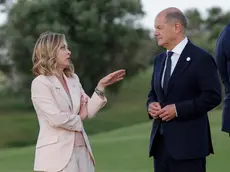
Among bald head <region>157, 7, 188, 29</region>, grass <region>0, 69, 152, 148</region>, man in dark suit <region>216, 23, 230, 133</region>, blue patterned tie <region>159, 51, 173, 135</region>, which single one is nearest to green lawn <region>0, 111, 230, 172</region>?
man in dark suit <region>216, 23, 230, 133</region>

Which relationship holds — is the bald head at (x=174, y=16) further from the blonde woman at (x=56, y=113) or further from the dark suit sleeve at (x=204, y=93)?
the blonde woman at (x=56, y=113)

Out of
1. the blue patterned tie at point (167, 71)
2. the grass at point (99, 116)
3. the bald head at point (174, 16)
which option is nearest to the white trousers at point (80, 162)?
the blue patterned tie at point (167, 71)

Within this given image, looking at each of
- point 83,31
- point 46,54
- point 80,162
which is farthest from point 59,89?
point 83,31

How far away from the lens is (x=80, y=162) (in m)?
5.23

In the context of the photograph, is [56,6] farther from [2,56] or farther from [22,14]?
[2,56]

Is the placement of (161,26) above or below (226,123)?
above

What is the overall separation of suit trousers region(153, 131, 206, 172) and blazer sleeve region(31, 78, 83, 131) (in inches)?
27.1

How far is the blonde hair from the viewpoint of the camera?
518 centimetres

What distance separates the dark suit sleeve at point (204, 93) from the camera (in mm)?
4988

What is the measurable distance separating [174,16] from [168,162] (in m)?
1.23

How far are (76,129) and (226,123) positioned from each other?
1305 mm

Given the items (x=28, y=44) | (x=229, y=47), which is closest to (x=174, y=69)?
(x=229, y=47)

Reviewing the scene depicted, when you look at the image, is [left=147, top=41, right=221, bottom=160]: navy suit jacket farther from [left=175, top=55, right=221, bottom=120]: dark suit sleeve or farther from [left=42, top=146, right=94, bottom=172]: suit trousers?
[left=42, top=146, right=94, bottom=172]: suit trousers

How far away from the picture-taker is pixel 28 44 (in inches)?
1454
